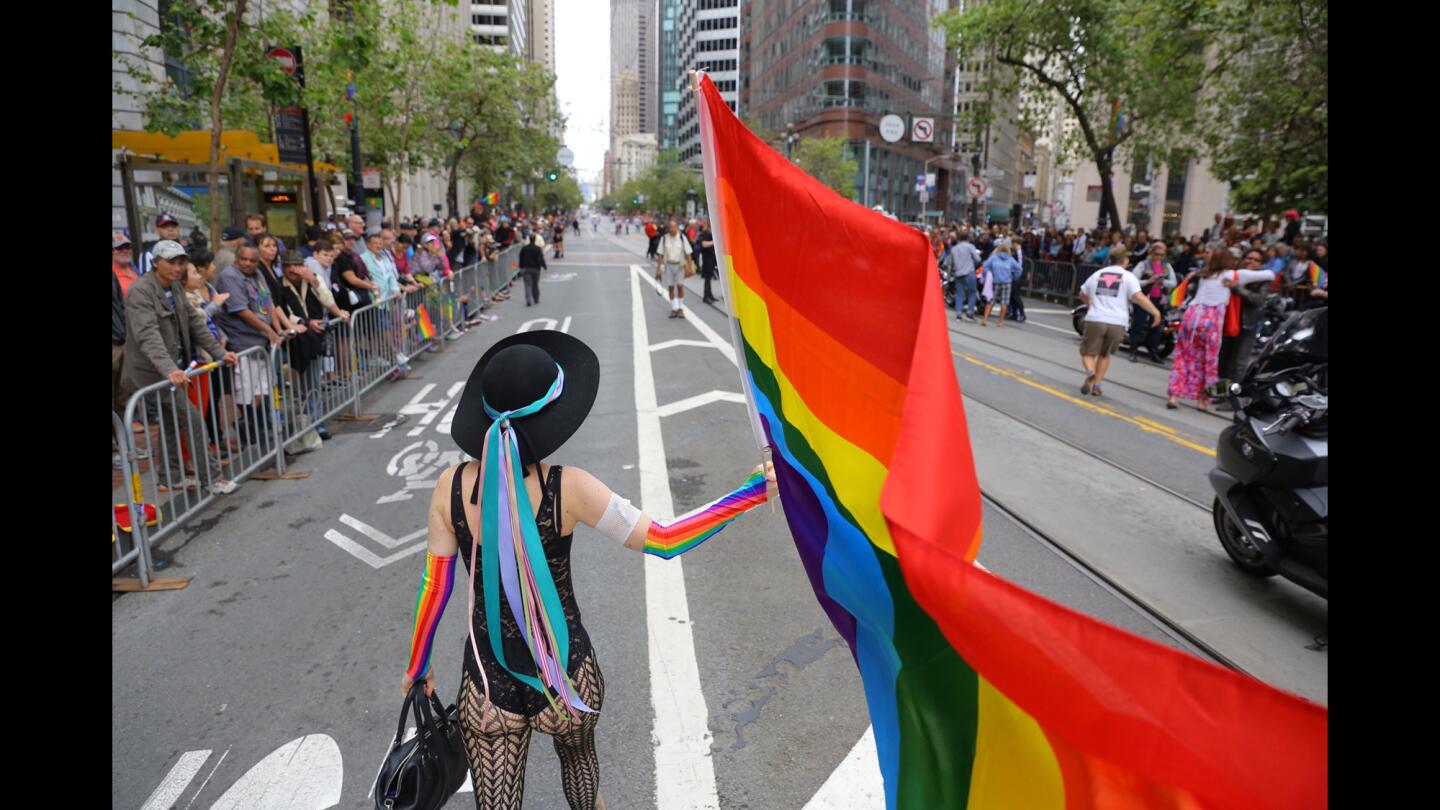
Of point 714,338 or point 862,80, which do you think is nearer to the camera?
point 714,338

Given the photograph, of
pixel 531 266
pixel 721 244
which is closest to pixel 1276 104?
pixel 531 266

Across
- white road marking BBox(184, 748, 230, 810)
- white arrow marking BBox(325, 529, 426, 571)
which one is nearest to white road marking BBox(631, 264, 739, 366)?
white arrow marking BBox(325, 529, 426, 571)

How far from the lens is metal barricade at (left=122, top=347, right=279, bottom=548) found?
18.7 feet

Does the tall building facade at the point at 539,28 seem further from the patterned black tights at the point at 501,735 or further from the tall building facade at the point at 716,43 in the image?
the patterned black tights at the point at 501,735

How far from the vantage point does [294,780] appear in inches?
134

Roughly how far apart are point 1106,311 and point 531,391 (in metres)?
9.75

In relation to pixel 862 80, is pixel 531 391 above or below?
below

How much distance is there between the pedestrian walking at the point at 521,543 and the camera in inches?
98.2

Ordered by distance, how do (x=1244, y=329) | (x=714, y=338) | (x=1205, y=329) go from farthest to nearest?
(x=714, y=338)
(x=1244, y=329)
(x=1205, y=329)

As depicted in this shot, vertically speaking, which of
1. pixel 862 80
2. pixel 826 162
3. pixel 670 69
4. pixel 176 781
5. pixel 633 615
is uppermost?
pixel 670 69

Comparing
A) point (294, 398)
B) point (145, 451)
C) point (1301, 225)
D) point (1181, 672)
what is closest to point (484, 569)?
point (1181, 672)

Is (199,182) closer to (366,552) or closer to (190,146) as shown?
(190,146)

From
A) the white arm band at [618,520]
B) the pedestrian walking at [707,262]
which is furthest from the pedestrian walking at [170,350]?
the pedestrian walking at [707,262]
